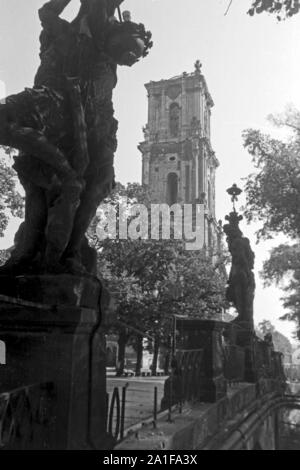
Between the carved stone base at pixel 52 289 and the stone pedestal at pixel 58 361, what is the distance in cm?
11

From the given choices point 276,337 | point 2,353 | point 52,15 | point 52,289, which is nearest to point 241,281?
point 52,15

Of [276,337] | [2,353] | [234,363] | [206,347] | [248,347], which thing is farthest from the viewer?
[276,337]

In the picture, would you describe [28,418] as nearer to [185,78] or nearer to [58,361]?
[58,361]

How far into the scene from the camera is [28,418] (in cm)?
273

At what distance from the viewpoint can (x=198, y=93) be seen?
59219 mm

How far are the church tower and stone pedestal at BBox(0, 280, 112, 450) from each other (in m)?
51.9

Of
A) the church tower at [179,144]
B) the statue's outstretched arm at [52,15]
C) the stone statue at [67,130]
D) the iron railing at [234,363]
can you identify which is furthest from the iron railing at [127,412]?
the church tower at [179,144]

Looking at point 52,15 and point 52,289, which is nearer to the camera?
point 52,289

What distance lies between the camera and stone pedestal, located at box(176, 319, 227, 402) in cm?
575

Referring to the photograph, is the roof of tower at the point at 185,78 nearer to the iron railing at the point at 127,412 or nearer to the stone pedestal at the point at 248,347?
the stone pedestal at the point at 248,347

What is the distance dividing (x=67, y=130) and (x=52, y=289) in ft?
4.66

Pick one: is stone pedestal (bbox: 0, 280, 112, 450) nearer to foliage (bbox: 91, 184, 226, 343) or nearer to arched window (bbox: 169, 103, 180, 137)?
foliage (bbox: 91, 184, 226, 343)

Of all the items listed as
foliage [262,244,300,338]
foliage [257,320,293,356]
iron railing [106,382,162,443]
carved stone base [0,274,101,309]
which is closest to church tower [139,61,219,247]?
foliage [262,244,300,338]
